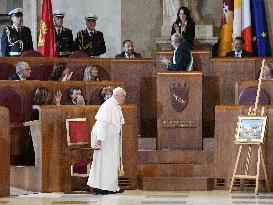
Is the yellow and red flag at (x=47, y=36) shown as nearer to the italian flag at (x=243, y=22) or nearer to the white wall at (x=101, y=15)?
the white wall at (x=101, y=15)

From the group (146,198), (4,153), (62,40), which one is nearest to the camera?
(146,198)

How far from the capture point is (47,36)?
18.7 m

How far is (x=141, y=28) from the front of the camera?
67.9ft

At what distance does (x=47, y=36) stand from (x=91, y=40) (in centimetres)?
73

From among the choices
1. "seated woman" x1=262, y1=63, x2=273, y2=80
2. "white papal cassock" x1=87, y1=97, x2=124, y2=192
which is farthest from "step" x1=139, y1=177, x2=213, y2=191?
"seated woman" x1=262, y1=63, x2=273, y2=80

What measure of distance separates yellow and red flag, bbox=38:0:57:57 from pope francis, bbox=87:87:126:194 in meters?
4.55

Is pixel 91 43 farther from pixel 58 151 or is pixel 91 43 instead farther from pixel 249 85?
pixel 58 151

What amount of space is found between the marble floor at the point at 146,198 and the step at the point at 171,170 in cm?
64

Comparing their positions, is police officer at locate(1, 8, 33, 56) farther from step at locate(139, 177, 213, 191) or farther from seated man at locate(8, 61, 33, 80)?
step at locate(139, 177, 213, 191)

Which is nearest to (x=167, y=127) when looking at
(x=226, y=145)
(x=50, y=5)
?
(x=226, y=145)

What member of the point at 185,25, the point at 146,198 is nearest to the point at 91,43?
the point at 185,25

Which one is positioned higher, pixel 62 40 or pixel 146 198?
pixel 62 40

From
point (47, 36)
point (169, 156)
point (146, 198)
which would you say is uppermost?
point (47, 36)

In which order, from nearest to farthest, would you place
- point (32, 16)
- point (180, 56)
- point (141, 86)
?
1. point (180, 56)
2. point (141, 86)
3. point (32, 16)
